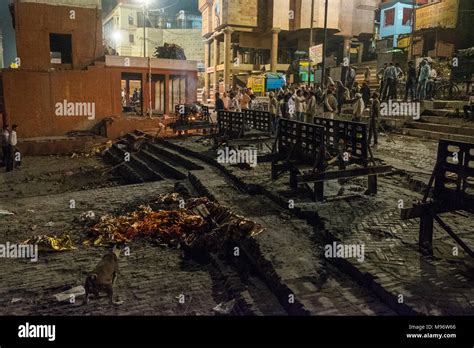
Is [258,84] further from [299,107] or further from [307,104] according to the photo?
[307,104]

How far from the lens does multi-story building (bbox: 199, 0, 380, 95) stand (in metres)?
34.4

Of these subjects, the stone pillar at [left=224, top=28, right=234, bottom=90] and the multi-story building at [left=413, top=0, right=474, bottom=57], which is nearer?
the multi-story building at [left=413, top=0, right=474, bottom=57]

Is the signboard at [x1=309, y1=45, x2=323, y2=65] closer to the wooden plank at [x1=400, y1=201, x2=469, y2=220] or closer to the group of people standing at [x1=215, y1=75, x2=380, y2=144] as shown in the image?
the group of people standing at [x1=215, y1=75, x2=380, y2=144]

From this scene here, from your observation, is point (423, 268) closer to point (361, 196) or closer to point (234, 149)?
point (361, 196)

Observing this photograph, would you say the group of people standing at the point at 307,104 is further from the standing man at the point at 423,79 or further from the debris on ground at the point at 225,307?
the debris on ground at the point at 225,307

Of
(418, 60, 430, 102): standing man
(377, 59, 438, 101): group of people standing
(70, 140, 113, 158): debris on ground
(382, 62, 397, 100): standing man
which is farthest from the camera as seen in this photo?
(70, 140, 113, 158): debris on ground

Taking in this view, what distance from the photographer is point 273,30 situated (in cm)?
3444

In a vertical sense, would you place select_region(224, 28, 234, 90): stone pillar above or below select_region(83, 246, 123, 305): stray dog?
above

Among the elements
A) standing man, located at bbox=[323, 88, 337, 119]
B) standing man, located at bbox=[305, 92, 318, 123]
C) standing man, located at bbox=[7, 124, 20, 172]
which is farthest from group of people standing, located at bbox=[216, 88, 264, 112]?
standing man, located at bbox=[7, 124, 20, 172]
